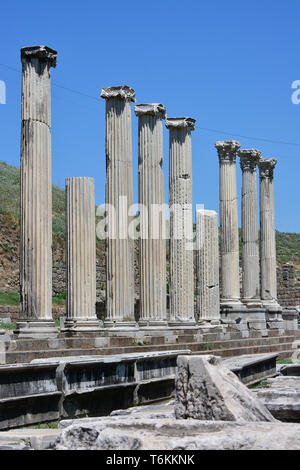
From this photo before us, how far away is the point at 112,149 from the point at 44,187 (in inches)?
161

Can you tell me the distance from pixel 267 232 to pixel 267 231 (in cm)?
4

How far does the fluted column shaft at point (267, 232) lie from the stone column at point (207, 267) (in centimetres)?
850

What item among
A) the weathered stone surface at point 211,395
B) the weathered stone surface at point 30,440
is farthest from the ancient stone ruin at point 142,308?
the weathered stone surface at point 30,440

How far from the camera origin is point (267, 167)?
119ft

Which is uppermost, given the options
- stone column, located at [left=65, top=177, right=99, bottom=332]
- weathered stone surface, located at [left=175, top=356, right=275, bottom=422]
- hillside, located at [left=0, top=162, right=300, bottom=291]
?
hillside, located at [left=0, top=162, right=300, bottom=291]

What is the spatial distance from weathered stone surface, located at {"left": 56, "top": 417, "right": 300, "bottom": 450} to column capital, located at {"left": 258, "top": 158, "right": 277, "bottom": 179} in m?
30.0

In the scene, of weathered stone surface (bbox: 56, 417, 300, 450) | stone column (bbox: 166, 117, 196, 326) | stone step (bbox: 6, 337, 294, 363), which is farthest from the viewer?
stone column (bbox: 166, 117, 196, 326)

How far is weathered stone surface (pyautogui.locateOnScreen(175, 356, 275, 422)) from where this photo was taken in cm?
713

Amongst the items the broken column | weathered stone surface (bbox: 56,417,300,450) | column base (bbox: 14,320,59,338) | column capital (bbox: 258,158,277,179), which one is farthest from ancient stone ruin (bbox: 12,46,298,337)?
weathered stone surface (bbox: 56,417,300,450)

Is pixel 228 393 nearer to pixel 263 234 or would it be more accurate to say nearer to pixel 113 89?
pixel 113 89

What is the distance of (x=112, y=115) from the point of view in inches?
872

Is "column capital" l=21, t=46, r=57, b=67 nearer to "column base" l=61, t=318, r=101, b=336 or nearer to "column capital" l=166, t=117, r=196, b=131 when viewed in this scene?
"column base" l=61, t=318, r=101, b=336

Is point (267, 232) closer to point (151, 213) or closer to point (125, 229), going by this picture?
point (151, 213)
